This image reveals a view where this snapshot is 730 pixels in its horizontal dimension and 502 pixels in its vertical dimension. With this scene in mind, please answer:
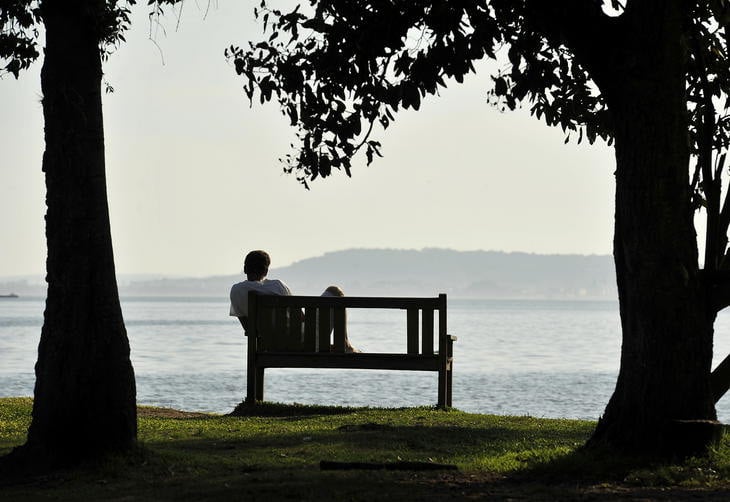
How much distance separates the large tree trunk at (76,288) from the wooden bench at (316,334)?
4516 millimetres

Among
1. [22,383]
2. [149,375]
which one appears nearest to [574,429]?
[22,383]

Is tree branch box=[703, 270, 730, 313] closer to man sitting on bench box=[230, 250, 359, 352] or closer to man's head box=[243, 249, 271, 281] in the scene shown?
man sitting on bench box=[230, 250, 359, 352]

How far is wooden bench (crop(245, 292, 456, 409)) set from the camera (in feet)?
41.7

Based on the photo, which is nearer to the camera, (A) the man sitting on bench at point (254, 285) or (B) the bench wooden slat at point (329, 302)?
(B) the bench wooden slat at point (329, 302)

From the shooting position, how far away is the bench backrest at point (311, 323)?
41.8 feet

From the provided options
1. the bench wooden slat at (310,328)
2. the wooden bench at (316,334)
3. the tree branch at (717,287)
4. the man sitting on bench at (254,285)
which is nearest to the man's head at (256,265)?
the man sitting on bench at (254,285)

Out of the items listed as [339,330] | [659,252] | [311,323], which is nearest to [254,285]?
[311,323]

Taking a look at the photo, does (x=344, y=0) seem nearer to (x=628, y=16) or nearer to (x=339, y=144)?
(x=339, y=144)

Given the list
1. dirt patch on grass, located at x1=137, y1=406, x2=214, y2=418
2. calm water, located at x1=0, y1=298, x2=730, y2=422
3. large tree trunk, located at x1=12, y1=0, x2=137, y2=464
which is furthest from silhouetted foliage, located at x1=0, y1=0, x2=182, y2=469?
calm water, located at x1=0, y1=298, x2=730, y2=422

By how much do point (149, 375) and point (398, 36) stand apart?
63.2 ft

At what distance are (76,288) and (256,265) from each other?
492 cm

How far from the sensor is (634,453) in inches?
322

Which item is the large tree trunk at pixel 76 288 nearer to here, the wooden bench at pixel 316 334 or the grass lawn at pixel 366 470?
the grass lawn at pixel 366 470

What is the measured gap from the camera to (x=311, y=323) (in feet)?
41.9
